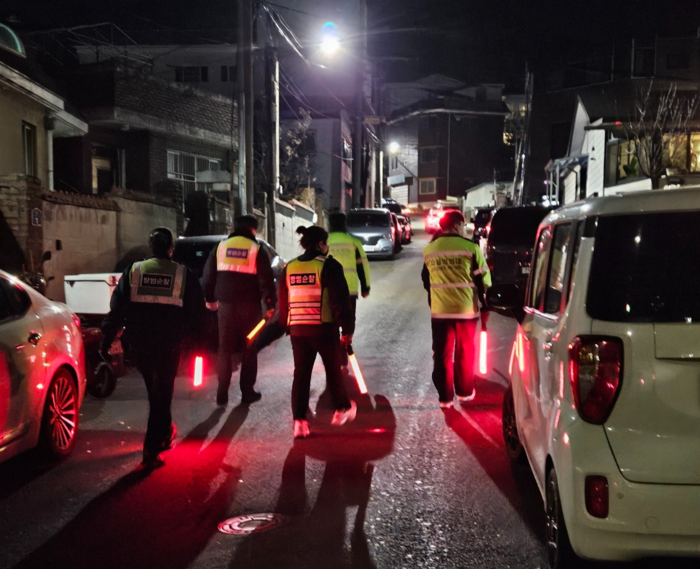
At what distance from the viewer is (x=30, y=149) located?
18.8 m

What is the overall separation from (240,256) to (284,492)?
3.07m

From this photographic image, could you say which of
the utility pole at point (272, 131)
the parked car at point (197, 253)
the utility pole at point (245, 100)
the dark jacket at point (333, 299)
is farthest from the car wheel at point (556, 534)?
the utility pole at point (272, 131)

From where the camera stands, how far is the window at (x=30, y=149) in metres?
18.5

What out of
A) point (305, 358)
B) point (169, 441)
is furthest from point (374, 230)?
point (169, 441)

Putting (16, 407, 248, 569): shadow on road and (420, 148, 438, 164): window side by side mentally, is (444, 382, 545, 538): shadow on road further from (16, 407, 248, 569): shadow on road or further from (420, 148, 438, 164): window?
(420, 148, 438, 164): window

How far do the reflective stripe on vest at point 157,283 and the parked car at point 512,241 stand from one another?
8.74 m

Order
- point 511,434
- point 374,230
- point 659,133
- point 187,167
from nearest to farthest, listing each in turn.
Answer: point 511,434
point 659,133
point 374,230
point 187,167

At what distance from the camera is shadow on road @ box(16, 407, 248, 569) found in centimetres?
421

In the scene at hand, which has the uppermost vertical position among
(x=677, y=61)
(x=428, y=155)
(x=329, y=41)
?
(x=677, y=61)

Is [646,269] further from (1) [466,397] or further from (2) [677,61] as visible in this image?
(2) [677,61]

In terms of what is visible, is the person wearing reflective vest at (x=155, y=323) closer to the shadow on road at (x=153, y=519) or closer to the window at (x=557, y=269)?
the shadow on road at (x=153, y=519)

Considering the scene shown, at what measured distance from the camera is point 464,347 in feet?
24.5

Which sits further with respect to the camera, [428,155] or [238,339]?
[428,155]

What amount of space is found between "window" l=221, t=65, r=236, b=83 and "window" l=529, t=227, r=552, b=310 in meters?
36.8
